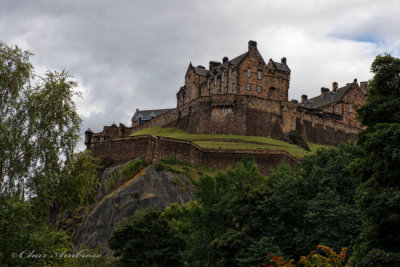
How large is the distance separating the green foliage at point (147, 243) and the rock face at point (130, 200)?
12063 millimetres

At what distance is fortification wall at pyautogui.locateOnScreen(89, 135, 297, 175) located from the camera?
60.5 metres

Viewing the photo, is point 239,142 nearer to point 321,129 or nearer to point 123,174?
point 123,174

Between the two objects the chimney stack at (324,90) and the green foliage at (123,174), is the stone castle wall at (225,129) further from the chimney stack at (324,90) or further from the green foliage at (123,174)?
the chimney stack at (324,90)

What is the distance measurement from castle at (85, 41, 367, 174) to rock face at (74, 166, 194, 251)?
1013 centimetres

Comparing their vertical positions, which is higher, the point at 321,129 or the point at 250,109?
the point at 250,109

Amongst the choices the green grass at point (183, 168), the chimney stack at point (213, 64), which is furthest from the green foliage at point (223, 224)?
the chimney stack at point (213, 64)

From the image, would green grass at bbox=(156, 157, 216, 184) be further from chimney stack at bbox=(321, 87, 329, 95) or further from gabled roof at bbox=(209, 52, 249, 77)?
chimney stack at bbox=(321, 87, 329, 95)

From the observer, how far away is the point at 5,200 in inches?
845

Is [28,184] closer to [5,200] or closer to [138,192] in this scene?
[5,200]

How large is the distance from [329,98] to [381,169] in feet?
270

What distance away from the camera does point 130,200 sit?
52250mm

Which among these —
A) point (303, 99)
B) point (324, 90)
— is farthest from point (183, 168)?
point (324, 90)

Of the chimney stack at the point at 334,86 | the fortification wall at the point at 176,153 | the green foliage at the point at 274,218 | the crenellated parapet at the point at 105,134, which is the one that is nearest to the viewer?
the green foliage at the point at 274,218

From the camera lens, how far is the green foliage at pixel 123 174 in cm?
5734
